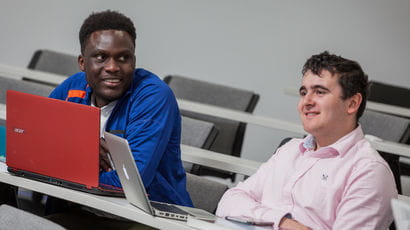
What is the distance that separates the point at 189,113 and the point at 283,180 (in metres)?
2.08

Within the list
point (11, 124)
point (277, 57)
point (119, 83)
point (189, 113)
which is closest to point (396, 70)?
point (277, 57)

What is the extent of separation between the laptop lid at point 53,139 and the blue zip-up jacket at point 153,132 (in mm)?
221

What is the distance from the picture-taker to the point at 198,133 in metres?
3.52

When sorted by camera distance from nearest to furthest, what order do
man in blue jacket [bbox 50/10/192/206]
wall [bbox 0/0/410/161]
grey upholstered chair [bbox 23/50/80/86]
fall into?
1. man in blue jacket [bbox 50/10/192/206]
2. grey upholstered chair [bbox 23/50/80/86]
3. wall [bbox 0/0/410/161]

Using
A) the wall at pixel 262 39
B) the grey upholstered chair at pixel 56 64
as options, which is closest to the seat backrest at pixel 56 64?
the grey upholstered chair at pixel 56 64

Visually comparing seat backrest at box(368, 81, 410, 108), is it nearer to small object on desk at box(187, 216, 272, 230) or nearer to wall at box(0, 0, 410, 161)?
wall at box(0, 0, 410, 161)

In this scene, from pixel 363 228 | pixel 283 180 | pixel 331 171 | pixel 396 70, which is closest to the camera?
pixel 363 228

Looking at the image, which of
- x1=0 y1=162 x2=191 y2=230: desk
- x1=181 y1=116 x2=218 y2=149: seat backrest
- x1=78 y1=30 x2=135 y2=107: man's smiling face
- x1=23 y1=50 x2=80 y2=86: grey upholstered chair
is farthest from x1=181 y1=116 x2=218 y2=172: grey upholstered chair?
x1=23 y1=50 x2=80 y2=86: grey upholstered chair

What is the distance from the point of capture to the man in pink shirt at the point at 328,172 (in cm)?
224

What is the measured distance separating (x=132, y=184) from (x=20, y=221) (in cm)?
43

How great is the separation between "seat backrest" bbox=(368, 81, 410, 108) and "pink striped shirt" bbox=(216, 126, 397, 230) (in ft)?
9.68

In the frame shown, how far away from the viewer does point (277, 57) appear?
6.61 m

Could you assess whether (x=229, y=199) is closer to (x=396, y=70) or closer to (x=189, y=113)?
(x=189, y=113)

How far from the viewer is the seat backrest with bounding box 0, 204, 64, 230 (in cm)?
181
